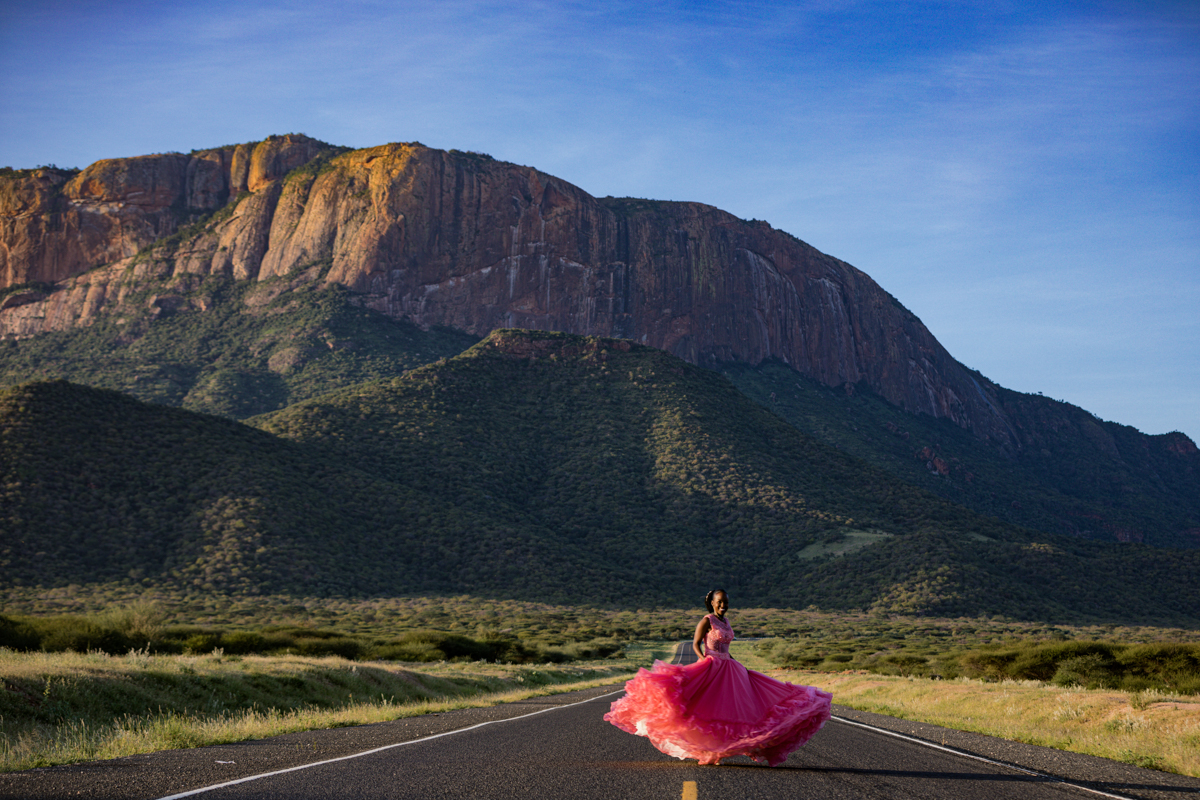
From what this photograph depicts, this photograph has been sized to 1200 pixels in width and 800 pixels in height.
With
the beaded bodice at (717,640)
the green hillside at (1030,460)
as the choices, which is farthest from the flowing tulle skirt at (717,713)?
the green hillside at (1030,460)

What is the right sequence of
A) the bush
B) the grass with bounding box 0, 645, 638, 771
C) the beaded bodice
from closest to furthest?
the beaded bodice, the grass with bounding box 0, 645, 638, 771, the bush

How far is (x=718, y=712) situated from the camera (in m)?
9.85

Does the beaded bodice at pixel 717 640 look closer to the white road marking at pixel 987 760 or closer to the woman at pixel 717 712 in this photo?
the woman at pixel 717 712

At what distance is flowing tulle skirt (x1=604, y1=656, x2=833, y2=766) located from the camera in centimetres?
977

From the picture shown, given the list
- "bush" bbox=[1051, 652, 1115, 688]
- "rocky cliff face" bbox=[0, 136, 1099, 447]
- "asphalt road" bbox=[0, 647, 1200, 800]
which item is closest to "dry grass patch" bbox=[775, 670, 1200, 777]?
"asphalt road" bbox=[0, 647, 1200, 800]

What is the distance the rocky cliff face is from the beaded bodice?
12329cm

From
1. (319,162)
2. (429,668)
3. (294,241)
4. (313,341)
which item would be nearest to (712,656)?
(429,668)

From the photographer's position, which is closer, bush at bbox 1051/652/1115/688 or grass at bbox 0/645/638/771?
grass at bbox 0/645/638/771

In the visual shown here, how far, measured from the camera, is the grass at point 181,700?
1160 cm

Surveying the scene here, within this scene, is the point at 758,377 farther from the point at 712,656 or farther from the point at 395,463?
the point at 712,656

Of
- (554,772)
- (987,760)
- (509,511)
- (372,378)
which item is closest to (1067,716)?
(987,760)

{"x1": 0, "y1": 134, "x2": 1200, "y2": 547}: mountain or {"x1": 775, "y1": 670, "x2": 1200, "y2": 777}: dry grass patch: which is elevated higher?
{"x1": 0, "y1": 134, "x2": 1200, "y2": 547}: mountain

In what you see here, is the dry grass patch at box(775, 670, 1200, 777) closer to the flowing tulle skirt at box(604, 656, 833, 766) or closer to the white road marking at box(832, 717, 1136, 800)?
the white road marking at box(832, 717, 1136, 800)

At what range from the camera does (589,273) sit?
151375mm
